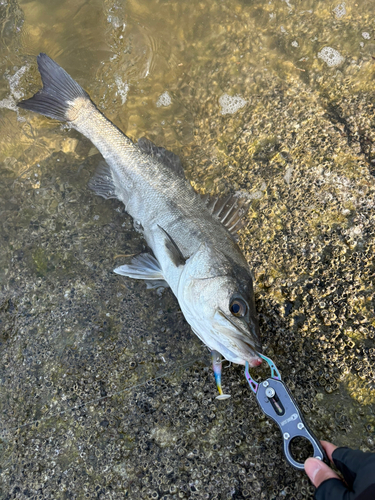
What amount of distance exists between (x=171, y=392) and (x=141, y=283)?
1.04m

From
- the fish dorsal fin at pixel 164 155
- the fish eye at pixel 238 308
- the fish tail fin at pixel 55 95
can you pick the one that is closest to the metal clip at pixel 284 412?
the fish eye at pixel 238 308

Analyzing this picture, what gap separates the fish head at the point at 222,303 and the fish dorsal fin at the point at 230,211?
0.43 m

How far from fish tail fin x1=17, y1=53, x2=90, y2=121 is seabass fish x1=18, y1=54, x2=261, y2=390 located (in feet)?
0.03

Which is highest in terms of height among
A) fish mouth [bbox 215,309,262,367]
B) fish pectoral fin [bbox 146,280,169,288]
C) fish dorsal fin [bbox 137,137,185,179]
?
fish dorsal fin [bbox 137,137,185,179]

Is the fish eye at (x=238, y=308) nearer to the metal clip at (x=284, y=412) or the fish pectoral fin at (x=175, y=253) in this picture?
the metal clip at (x=284, y=412)

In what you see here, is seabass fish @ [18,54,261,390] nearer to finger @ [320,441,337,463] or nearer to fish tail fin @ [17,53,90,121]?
fish tail fin @ [17,53,90,121]

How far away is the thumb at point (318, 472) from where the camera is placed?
6.25ft

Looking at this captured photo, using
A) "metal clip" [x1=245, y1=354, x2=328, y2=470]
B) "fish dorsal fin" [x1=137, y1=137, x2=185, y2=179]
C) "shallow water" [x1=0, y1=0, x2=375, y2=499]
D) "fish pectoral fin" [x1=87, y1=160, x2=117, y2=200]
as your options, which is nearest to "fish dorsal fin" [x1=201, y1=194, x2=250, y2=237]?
"shallow water" [x1=0, y1=0, x2=375, y2=499]

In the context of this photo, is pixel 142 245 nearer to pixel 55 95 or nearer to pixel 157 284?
pixel 157 284

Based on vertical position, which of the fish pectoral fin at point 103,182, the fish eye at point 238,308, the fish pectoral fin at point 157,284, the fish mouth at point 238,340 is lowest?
the fish pectoral fin at point 157,284

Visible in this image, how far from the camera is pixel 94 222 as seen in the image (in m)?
3.45

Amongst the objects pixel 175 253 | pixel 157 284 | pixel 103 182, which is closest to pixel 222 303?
pixel 175 253

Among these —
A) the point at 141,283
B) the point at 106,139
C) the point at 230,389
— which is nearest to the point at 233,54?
the point at 106,139

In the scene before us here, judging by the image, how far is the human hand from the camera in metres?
1.71
